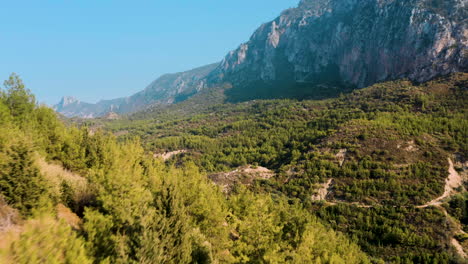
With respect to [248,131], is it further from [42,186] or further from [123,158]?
[42,186]

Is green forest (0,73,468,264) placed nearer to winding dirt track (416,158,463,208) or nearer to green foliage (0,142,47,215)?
green foliage (0,142,47,215)

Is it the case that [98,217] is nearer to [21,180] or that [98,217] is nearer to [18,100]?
[21,180]

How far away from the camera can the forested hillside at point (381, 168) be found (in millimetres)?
69062

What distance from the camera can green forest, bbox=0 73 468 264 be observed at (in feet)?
55.6

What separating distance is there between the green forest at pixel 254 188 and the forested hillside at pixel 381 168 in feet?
1.64

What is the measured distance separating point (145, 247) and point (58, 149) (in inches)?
1020

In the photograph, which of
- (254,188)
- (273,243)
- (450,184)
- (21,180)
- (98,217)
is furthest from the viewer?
(254,188)

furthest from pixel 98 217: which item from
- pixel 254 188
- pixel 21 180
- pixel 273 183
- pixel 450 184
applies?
pixel 450 184

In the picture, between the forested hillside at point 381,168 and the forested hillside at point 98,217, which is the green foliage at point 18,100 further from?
the forested hillside at point 381,168

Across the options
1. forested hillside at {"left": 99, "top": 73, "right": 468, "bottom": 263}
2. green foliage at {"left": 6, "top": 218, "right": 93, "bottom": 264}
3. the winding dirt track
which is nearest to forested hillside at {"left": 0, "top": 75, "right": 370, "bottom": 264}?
green foliage at {"left": 6, "top": 218, "right": 93, "bottom": 264}

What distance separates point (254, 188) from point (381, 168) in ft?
170

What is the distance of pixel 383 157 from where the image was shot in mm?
99625

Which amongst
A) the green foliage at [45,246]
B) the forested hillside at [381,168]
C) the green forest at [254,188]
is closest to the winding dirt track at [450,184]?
the forested hillside at [381,168]

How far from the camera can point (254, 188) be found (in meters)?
99.8
